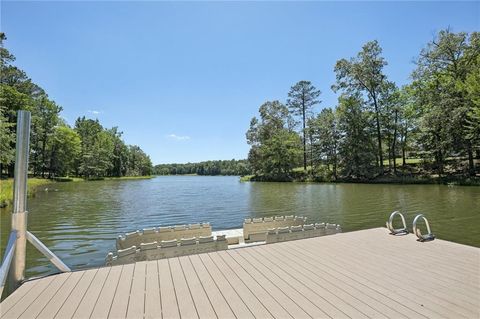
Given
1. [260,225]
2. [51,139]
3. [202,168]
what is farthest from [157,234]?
[202,168]

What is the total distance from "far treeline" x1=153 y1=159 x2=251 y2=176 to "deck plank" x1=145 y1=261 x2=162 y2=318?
115 metres

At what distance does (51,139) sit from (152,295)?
57.3 metres

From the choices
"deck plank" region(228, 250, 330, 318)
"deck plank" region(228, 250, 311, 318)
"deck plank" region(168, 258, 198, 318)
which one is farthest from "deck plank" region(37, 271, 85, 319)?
"deck plank" region(228, 250, 330, 318)

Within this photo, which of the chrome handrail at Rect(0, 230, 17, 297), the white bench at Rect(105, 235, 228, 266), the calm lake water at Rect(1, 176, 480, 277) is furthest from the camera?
the calm lake water at Rect(1, 176, 480, 277)

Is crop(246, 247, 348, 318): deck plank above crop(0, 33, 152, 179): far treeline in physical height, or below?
below

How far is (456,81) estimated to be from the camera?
27344mm

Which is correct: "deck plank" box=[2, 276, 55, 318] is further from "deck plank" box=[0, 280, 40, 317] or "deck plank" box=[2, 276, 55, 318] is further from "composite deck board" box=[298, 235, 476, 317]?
"composite deck board" box=[298, 235, 476, 317]

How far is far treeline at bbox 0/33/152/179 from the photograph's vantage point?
3616 cm

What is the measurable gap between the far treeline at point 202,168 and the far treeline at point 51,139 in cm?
6135

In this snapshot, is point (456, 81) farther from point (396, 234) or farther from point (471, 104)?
point (396, 234)

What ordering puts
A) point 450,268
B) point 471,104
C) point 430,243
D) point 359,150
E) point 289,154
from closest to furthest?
point 450,268, point 430,243, point 471,104, point 359,150, point 289,154

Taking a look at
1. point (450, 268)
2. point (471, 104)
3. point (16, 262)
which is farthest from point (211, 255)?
point (471, 104)

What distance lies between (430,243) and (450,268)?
61.6 inches

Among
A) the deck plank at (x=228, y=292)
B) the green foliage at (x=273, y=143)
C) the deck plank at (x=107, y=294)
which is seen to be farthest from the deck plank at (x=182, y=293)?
the green foliage at (x=273, y=143)
